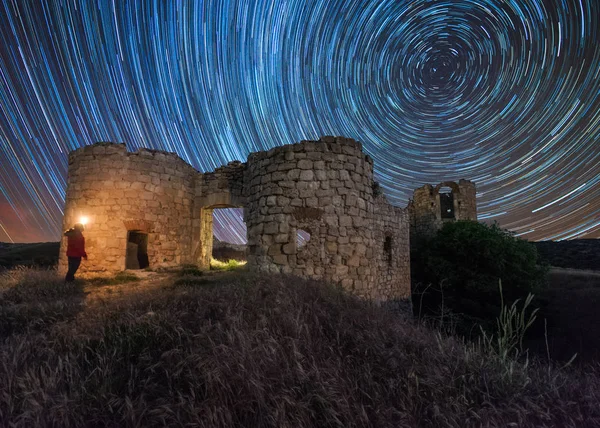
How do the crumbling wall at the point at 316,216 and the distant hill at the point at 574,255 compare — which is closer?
the crumbling wall at the point at 316,216

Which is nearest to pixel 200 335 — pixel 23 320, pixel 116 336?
pixel 116 336

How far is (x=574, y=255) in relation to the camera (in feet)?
97.8

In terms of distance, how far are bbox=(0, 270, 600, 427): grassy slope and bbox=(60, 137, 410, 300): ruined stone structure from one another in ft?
10.2

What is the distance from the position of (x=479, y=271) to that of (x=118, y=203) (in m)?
15.1

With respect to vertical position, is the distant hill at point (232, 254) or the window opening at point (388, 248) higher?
the window opening at point (388, 248)

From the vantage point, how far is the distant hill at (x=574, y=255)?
26.1m

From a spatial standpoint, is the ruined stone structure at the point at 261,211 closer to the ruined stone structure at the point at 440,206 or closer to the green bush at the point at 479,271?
the green bush at the point at 479,271

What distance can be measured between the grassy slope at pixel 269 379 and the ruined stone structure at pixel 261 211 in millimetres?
3109

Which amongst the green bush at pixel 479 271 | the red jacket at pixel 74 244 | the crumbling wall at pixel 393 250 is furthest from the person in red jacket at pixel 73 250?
the green bush at pixel 479 271

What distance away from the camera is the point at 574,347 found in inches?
370

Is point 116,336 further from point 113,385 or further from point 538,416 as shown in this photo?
point 538,416

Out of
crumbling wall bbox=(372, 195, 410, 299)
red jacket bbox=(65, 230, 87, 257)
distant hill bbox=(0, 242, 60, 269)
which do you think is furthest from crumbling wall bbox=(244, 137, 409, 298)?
distant hill bbox=(0, 242, 60, 269)

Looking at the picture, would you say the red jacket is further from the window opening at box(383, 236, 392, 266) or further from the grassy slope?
the window opening at box(383, 236, 392, 266)

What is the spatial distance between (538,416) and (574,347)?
10924mm
